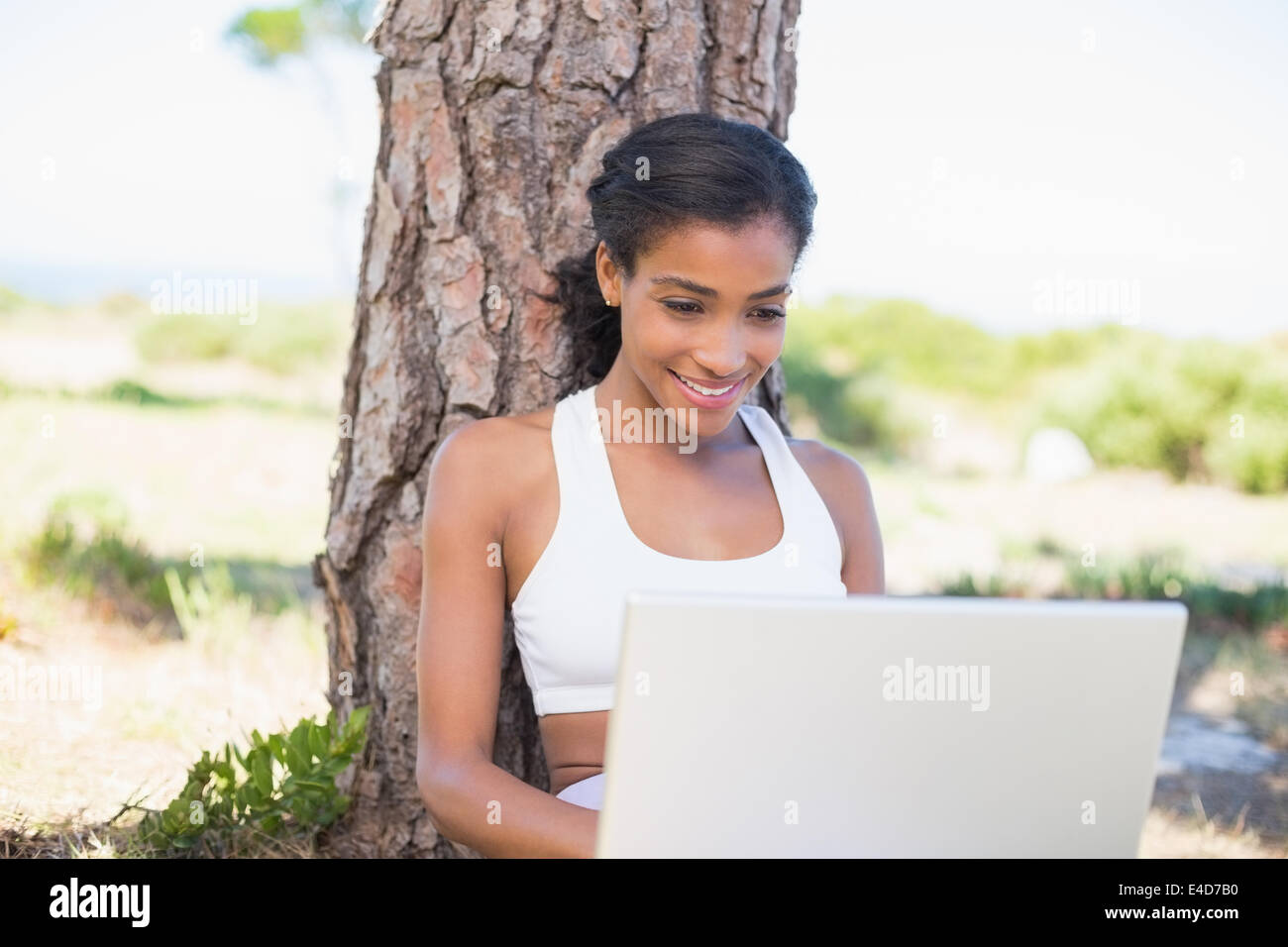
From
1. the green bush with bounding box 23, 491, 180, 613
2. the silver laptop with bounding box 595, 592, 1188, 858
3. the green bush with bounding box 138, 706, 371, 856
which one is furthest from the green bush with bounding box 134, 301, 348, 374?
the silver laptop with bounding box 595, 592, 1188, 858

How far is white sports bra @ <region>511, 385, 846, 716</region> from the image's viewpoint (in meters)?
2.08

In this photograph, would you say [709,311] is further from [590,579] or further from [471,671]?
[471,671]

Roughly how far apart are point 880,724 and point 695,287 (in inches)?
39.1

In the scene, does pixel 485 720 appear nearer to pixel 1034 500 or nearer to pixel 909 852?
pixel 909 852

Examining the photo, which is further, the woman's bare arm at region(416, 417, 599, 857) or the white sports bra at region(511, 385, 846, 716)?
the white sports bra at region(511, 385, 846, 716)

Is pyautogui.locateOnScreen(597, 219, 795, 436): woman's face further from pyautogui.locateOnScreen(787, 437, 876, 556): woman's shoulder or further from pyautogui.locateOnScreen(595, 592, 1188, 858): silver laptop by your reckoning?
pyautogui.locateOnScreen(595, 592, 1188, 858): silver laptop

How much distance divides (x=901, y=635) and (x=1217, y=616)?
5.47 metres

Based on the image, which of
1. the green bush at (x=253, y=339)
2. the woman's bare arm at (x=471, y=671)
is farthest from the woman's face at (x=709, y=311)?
the green bush at (x=253, y=339)

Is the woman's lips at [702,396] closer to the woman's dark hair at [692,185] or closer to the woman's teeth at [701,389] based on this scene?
the woman's teeth at [701,389]

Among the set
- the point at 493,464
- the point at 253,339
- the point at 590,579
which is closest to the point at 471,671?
the point at 590,579

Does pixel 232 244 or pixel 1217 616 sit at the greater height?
pixel 232 244

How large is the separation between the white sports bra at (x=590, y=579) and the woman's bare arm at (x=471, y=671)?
0.09 meters
